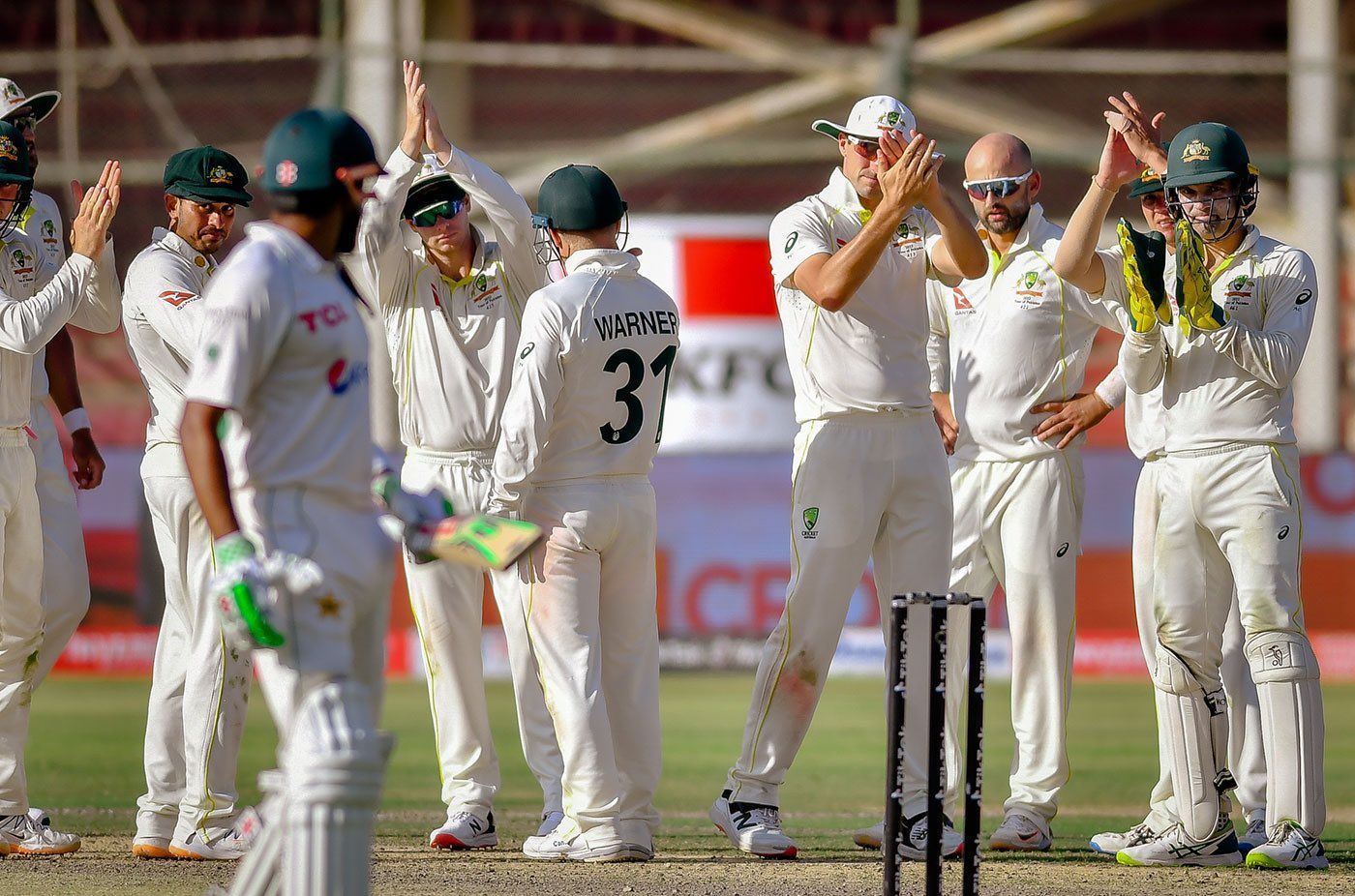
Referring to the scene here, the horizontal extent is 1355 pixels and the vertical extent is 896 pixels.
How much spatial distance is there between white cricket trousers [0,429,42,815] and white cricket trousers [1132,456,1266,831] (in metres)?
3.86

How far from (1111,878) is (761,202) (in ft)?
42.7

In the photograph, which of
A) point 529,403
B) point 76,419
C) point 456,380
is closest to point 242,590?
point 529,403

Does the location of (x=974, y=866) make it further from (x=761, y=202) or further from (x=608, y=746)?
(x=761, y=202)

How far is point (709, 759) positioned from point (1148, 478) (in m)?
3.96

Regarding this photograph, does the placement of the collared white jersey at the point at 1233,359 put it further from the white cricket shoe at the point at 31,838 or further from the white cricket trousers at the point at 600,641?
the white cricket shoe at the point at 31,838

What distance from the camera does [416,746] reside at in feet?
33.6

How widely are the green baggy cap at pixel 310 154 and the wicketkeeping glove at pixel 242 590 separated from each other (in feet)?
2.91

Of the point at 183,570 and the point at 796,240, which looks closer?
the point at 796,240

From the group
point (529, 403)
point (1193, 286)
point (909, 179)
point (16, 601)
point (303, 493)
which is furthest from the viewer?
point (16, 601)

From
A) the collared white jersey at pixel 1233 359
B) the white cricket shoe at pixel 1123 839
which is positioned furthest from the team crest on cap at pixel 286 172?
the white cricket shoe at pixel 1123 839

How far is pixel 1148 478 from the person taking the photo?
6516mm

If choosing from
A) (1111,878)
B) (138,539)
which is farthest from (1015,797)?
(138,539)

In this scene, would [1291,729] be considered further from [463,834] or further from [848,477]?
[463,834]

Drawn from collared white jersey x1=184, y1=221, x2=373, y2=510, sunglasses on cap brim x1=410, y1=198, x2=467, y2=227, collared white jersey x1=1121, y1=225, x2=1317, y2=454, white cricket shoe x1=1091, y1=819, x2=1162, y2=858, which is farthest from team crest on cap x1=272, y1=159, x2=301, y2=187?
white cricket shoe x1=1091, y1=819, x2=1162, y2=858
